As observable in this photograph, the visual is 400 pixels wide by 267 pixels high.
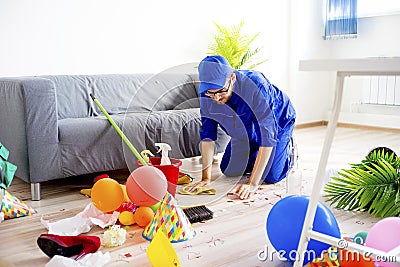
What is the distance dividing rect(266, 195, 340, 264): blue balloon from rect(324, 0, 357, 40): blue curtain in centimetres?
357

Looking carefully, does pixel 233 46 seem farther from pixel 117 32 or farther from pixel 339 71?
pixel 339 71

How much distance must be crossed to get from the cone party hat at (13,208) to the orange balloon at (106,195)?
15.7 inches

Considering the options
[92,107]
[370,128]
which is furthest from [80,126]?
[370,128]

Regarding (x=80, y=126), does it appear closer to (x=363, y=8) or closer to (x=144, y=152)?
(x=144, y=152)

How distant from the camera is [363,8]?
4.71 m

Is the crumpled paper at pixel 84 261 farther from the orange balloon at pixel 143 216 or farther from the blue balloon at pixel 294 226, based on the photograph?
the blue balloon at pixel 294 226

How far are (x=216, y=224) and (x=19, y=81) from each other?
120 cm

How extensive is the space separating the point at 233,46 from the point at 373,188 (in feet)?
7.20

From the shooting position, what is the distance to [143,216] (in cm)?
205

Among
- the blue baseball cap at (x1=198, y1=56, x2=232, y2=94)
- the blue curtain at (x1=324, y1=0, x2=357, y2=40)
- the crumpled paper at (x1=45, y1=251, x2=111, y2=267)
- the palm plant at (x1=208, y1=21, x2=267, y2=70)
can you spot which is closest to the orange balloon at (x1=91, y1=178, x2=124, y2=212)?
the crumpled paper at (x1=45, y1=251, x2=111, y2=267)

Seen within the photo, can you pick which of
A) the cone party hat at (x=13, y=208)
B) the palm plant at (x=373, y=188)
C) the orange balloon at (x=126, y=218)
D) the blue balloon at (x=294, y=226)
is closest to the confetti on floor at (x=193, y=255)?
the blue balloon at (x=294, y=226)

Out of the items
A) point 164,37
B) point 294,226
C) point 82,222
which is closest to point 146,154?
point 82,222

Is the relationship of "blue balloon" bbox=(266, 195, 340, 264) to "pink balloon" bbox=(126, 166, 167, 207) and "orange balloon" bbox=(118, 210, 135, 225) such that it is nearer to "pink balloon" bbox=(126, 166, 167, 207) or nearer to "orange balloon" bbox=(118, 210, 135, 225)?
"pink balloon" bbox=(126, 166, 167, 207)

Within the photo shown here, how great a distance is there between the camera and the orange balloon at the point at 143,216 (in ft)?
6.72
